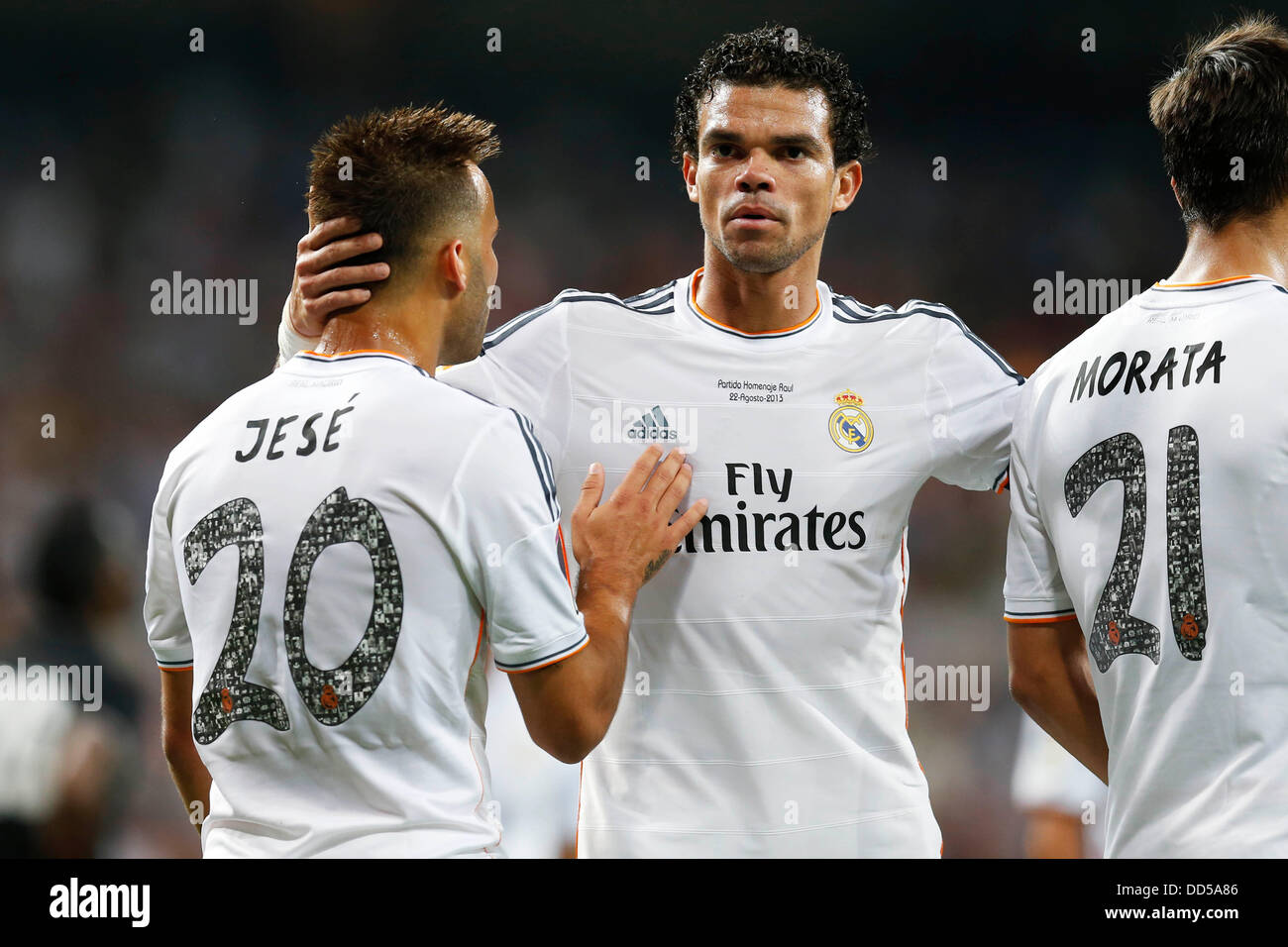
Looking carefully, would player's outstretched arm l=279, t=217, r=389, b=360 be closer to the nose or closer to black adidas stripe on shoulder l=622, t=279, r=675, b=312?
black adidas stripe on shoulder l=622, t=279, r=675, b=312

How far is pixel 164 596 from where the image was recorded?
222cm

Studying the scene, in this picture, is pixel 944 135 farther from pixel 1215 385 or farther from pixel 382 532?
pixel 382 532

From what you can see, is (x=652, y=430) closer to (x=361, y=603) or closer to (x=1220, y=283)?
(x=361, y=603)

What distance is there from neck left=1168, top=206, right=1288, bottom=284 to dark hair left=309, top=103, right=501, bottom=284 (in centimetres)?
144

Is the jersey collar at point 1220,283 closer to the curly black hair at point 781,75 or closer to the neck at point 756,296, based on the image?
the neck at point 756,296

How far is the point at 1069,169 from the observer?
18.1 feet

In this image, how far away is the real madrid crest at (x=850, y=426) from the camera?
9.02ft

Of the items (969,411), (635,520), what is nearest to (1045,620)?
(969,411)

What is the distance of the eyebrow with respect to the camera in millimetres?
2797

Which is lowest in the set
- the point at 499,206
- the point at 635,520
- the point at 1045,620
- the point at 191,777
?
the point at 191,777

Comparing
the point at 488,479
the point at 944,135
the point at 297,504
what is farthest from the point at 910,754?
the point at 944,135

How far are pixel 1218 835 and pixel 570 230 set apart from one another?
399 centimetres

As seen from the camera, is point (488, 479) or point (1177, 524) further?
point (1177, 524)

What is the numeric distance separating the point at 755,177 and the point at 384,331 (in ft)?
3.50
